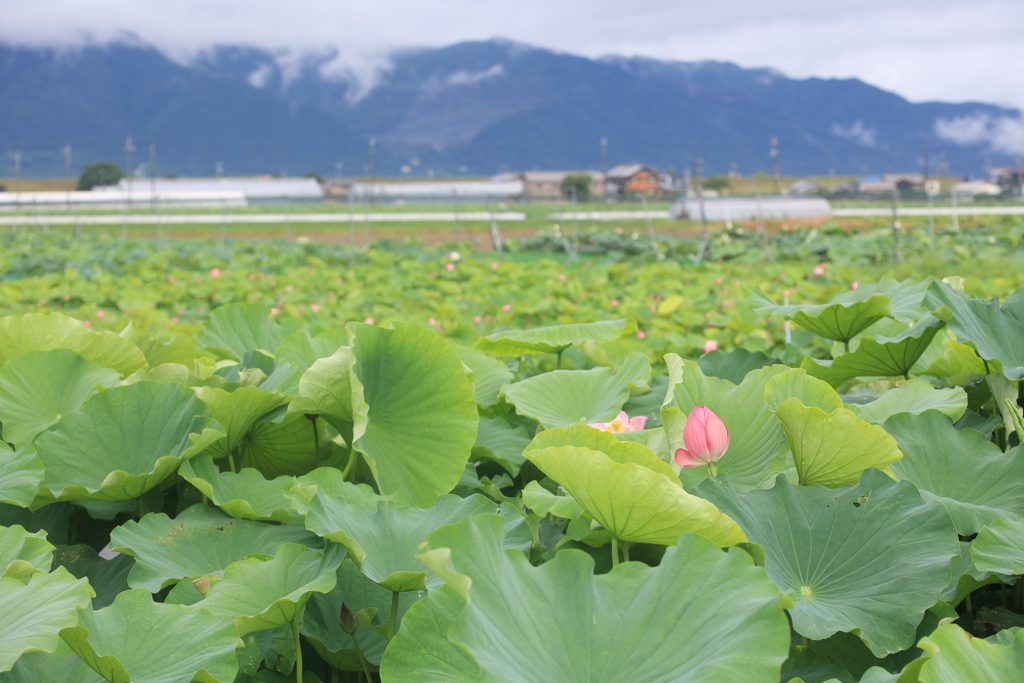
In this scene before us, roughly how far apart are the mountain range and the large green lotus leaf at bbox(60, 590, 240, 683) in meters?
109

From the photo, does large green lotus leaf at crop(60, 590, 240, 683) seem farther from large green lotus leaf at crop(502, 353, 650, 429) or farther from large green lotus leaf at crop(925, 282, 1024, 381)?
large green lotus leaf at crop(925, 282, 1024, 381)

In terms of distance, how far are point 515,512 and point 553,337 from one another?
1.42 feet

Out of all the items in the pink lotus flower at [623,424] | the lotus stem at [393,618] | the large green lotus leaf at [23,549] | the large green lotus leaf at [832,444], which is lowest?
the lotus stem at [393,618]

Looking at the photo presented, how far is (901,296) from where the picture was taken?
99 cm

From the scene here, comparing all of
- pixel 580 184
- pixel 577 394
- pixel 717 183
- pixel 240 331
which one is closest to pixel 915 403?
pixel 577 394

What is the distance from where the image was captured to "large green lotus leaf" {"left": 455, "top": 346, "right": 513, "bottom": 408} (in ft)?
2.88

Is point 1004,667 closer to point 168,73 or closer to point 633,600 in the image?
point 633,600

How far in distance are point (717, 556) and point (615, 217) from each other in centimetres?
1930

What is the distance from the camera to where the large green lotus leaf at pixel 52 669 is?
463mm

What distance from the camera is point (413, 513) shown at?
565 millimetres

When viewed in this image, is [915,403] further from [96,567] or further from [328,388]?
[96,567]

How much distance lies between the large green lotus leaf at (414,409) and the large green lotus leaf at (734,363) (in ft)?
1.26

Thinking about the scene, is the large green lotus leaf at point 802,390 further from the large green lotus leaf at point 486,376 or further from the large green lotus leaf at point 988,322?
the large green lotus leaf at point 486,376

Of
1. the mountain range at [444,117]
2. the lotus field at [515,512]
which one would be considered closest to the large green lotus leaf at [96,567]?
the lotus field at [515,512]
